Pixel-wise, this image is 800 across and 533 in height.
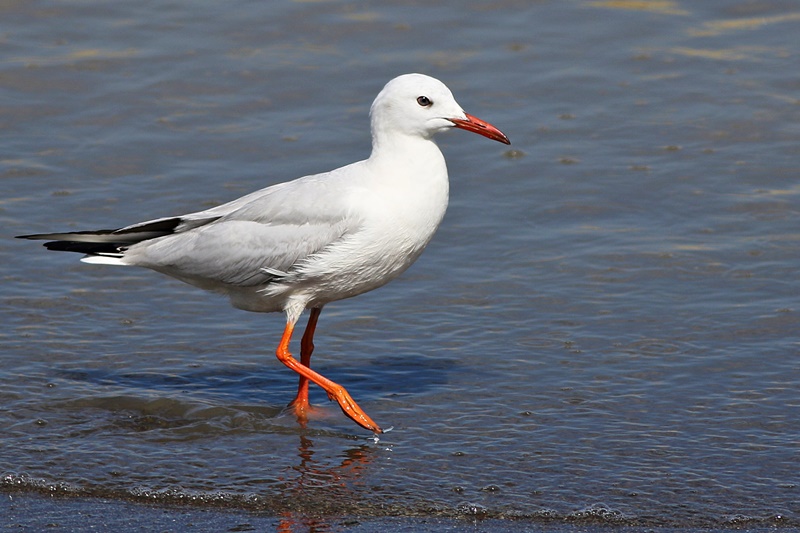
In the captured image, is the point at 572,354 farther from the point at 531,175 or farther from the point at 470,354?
the point at 531,175

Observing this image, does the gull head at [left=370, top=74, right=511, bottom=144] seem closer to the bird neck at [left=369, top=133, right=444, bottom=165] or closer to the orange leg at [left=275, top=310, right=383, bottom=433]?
the bird neck at [left=369, top=133, right=444, bottom=165]

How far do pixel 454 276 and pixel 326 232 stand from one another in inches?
98.8

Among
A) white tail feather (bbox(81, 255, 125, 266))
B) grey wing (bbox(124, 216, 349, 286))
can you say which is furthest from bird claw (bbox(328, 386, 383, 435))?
white tail feather (bbox(81, 255, 125, 266))

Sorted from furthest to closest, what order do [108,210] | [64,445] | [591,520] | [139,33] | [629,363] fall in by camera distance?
A: 1. [139,33]
2. [108,210]
3. [629,363]
4. [64,445]
5. [591,520]

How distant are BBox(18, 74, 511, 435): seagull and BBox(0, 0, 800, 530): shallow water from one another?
0.71 m

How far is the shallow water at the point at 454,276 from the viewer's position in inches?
279

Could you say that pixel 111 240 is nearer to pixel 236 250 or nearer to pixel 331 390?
pixel 236 250

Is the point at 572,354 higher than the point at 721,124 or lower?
lower

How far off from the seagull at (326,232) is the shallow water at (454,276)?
71cm

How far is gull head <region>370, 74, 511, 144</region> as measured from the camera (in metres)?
7.69

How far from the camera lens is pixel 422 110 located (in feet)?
25.2

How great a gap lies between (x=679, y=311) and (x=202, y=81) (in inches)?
250

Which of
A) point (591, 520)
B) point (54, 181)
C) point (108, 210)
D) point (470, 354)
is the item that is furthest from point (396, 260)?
point (54, 181)

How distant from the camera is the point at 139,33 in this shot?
48.3 feet
